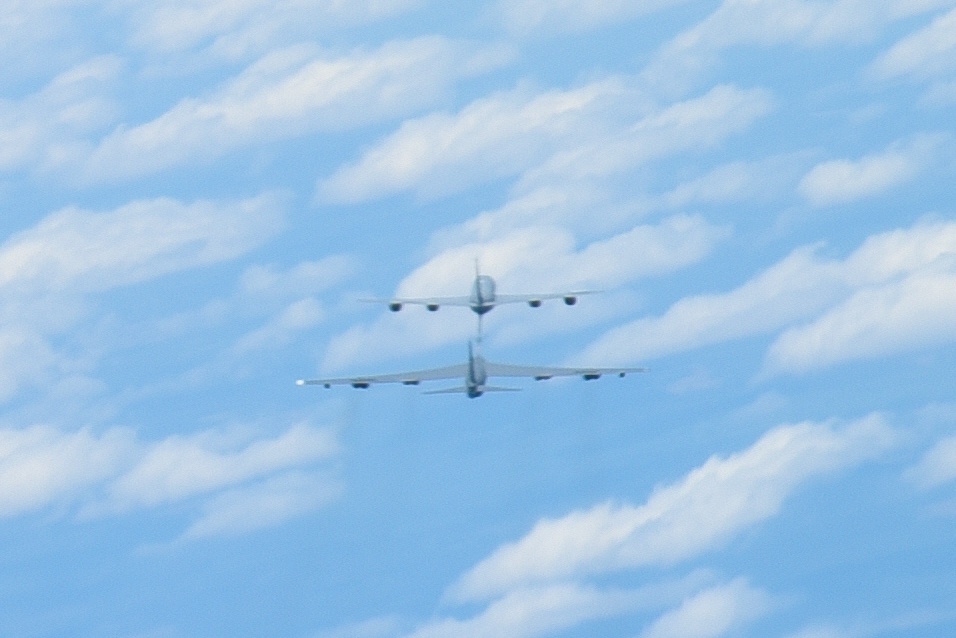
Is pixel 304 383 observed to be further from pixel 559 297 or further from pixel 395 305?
pixel 559 297

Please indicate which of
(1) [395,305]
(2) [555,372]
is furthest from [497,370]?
(1) [395,305]

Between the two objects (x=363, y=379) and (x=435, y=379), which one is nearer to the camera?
(x=363, y=379)

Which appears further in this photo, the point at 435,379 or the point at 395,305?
the point at 435,379

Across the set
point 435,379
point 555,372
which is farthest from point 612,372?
point 435,379

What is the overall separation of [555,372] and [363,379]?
18.9 metres

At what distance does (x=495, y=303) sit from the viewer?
168 m

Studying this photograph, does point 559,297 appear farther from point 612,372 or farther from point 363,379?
point 363,379

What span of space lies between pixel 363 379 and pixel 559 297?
65.6 ft

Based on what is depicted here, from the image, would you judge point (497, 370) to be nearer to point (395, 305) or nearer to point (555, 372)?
point (555, 372)

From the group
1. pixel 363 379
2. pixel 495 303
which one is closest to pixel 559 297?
pixel 495 303

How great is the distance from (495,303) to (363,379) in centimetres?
1452

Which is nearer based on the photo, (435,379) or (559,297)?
(559,297)

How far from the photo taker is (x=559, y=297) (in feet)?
529

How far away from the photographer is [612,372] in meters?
165
